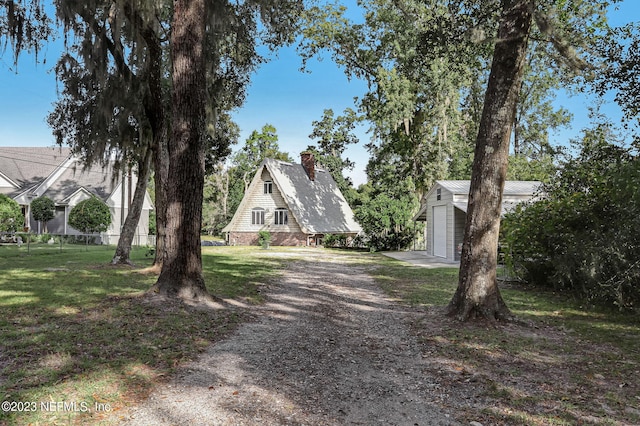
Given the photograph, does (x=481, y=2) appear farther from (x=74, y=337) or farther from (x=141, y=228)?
(x=141, y=228)

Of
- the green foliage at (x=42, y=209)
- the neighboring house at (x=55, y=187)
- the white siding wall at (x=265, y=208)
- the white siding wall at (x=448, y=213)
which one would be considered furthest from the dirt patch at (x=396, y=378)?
the green foliage at (x=42, y=209)

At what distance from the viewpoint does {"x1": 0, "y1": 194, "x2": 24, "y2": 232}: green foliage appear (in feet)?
66.9

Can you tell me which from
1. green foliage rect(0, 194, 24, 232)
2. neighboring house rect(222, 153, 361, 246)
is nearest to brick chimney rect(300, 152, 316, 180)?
neighboring house rect(222, 153, 361, 246)

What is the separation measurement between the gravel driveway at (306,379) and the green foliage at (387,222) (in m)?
19.0

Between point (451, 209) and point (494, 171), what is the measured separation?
12.0m

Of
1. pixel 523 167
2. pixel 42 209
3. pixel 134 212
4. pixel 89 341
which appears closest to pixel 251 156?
pixel 42 209

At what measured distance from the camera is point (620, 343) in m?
5.59

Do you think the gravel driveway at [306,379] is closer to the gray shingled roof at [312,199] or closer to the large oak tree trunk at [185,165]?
the large oak tree trunk at [185,165]

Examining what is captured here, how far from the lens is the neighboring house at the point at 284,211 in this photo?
1188 inches

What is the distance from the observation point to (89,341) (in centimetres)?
486

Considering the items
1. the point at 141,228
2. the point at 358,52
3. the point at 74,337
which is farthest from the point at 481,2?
the point at 141,228

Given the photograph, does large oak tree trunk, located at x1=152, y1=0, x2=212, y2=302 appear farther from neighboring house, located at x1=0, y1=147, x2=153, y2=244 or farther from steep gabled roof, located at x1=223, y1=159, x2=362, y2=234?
neighboring house, located at x1=0, y1=147, x2=153, y2=244

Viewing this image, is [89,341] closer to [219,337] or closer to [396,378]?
[219,337]

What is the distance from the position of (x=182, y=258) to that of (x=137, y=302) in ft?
3.30
